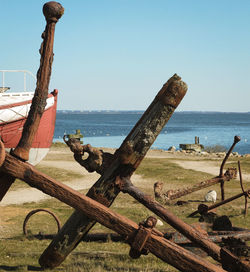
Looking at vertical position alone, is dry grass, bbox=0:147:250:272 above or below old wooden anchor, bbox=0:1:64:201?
below

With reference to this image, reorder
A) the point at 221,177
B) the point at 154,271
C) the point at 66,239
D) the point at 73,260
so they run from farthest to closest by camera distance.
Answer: the point at 221,177
the point at 73,260
the point at 154,271
the point at 66,239

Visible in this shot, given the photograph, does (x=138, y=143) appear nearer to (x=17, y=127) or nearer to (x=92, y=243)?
(x=92, y=243)

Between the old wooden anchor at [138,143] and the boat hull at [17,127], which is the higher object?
the old wooden anchor at [138,143]

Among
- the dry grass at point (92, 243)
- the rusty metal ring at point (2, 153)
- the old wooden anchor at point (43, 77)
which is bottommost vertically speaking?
the dry grass at point (92, 243)

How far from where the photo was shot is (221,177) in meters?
6.93

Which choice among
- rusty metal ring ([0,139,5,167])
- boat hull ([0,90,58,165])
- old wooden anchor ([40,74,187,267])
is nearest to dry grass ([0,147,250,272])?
old wooden anchor ([40,74,187,267])

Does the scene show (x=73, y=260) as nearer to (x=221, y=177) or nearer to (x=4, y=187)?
(x=4, y=187)

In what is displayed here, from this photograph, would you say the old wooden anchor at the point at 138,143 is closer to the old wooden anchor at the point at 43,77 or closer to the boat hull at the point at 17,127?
the old wooden anchor at the point at 43,77

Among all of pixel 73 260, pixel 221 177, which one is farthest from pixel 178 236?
pixel 221 177

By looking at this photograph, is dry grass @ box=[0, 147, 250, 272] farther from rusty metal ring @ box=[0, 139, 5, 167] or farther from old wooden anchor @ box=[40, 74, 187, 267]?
rusty metal ring @ box=[0, 139, 5, 167]

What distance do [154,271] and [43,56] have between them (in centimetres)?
314

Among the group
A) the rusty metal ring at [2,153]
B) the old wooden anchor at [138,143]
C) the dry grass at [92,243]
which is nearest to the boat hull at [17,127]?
the dry grass at [92,243]

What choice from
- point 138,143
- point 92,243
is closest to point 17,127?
point 92,243

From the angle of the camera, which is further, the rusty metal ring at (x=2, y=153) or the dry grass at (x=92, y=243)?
the dry grass at (x=92, y=243)
